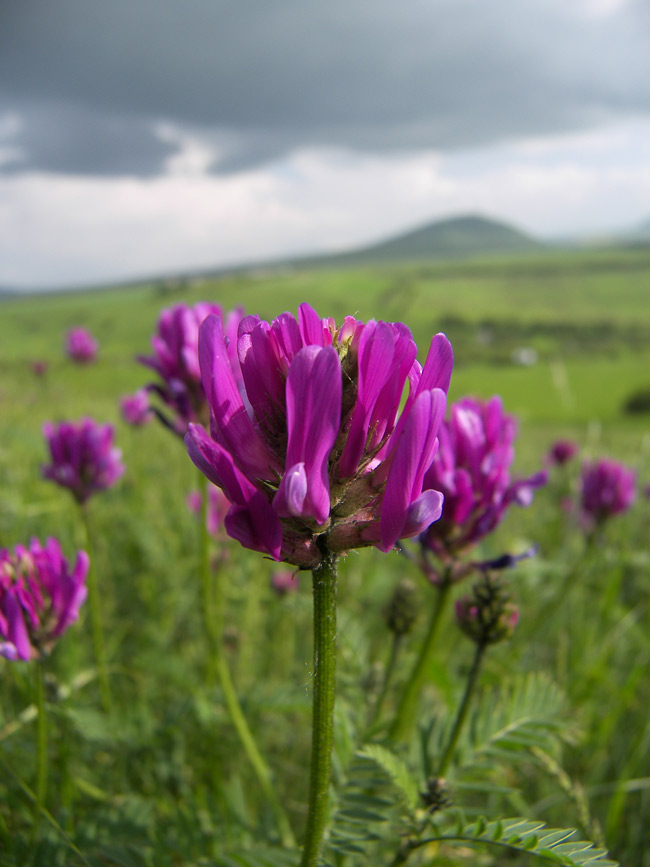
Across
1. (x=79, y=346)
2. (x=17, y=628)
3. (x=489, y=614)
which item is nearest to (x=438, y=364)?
(x=489, y=614)

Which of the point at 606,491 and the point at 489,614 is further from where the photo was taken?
the point at 606,491

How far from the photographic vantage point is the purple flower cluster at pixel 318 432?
1.11m

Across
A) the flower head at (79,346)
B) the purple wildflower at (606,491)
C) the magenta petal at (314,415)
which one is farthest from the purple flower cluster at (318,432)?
the flower head at (79,346)

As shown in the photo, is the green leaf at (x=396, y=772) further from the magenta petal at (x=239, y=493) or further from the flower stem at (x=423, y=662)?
the magenta petal at (x=239, y=493)

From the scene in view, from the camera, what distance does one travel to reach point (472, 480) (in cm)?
210

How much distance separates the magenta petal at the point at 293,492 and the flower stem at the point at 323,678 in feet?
0.57

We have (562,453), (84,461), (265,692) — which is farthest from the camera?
(562,453)

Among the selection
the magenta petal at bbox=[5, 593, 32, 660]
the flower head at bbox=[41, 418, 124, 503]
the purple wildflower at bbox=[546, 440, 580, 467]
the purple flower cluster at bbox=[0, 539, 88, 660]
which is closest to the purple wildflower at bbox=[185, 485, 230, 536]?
the flower head at bbox=[41, 418, 124, 503]

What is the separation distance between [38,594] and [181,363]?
1.24m

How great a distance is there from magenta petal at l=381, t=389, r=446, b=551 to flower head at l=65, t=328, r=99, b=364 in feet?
41.7

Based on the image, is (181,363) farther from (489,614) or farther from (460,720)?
(460,720)

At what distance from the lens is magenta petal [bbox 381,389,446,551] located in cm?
112

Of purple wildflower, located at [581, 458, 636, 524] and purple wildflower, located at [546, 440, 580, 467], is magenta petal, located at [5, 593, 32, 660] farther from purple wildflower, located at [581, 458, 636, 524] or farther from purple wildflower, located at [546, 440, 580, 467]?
purple wildflower, located at [546, 440, 580, 467]

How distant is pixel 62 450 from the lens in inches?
134
